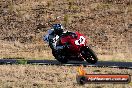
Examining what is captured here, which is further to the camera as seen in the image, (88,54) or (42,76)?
(88,54)

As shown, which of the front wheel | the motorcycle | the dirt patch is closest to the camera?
the dirt patch

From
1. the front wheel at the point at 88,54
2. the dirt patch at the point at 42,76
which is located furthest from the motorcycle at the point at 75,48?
the dirt patch at the point at 42,76

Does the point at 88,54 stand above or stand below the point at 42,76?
above

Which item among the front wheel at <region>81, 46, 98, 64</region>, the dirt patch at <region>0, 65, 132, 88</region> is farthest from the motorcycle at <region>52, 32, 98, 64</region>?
the dirt patch at <region>0, 65, 132, 88</region>

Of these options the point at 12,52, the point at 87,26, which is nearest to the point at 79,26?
the point at 87,26

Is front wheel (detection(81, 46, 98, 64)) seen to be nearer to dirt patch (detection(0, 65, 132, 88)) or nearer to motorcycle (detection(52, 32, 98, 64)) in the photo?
motorcycle (detection(52, 32, 98, 64))

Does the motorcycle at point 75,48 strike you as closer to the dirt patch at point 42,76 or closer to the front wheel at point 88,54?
the front wheel at point 88,54

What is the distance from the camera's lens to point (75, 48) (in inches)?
749

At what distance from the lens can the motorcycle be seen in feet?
61.5

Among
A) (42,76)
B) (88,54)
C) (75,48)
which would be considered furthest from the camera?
(88,54)

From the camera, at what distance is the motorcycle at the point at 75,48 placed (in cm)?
1875

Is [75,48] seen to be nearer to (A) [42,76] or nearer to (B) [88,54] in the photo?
(B) [88,54]

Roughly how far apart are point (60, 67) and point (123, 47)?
19109mm

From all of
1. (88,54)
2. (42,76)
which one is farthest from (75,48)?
(42,76)
